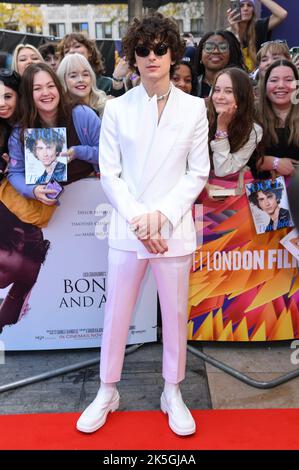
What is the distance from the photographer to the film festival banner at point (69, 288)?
289 centimetres

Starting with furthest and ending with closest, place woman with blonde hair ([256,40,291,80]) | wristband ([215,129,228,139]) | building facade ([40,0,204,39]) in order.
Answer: building facade ([40,0,204,39]) → woman with blonde hair ([256,40,291,80]) → wristband ([215,129,228,139])

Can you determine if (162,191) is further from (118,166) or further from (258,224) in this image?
(258,224)

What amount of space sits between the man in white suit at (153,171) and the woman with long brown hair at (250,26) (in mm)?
1678

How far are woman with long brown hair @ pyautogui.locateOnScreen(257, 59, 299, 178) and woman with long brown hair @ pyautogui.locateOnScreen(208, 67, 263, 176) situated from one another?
4.2 inches

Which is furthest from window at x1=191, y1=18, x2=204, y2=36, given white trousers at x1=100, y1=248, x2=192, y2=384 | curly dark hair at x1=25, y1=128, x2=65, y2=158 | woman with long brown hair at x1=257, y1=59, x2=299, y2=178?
white trousers at x1=100, y1=248, x2=192, y2=384

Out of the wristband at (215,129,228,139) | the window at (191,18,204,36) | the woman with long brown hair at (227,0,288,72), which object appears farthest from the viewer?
the window at (191,18,204,36)

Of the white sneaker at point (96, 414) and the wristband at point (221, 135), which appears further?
the wristband at point (221, 135)

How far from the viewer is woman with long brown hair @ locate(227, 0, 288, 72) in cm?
366

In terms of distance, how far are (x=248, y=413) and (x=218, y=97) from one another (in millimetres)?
1641

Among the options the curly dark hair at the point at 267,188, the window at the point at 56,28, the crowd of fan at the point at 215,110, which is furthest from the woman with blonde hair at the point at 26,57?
the window at the point at 56,28

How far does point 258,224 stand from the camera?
9.59 ft

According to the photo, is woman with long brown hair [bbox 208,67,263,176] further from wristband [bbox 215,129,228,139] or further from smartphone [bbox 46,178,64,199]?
smartphone [bbox 46,178,64,199]

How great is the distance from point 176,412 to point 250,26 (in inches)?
110

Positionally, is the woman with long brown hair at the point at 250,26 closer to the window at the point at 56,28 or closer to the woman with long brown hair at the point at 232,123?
the woman with long brown hair at the point at 232,123
